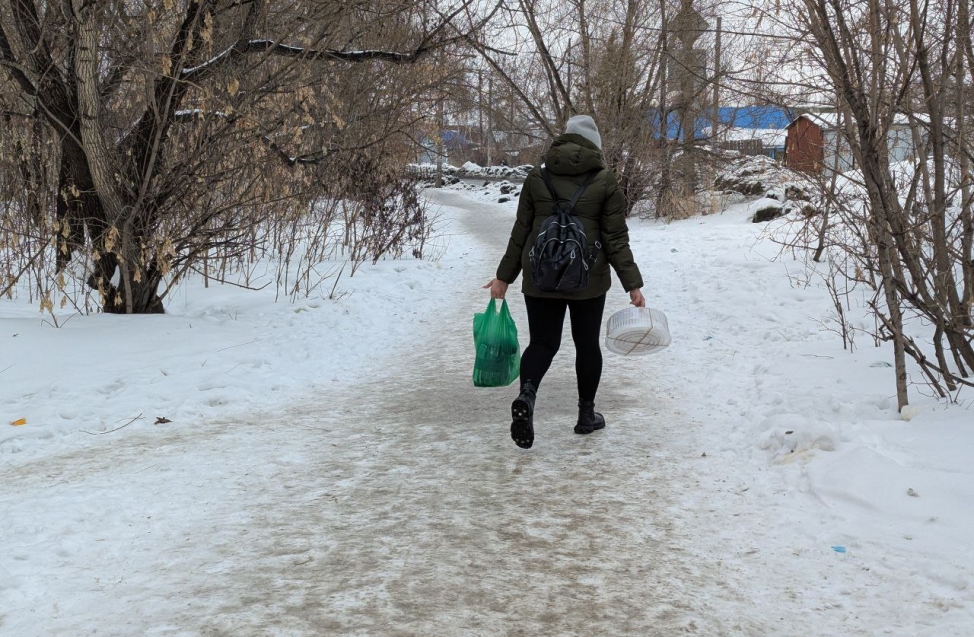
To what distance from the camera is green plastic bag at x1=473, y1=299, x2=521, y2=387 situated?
548cm

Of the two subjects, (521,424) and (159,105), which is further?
(159,105)

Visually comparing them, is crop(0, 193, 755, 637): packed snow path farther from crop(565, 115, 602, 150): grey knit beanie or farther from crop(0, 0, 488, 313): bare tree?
crop(0, 0, 488, 313): bare tree

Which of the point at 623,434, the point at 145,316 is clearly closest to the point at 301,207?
the point at 145,316

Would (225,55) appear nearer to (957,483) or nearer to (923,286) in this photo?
(923,286)

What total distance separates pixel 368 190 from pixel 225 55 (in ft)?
18.9

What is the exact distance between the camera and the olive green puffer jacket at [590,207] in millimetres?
4539

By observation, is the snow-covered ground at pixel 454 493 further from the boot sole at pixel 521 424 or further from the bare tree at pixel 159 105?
the bare tree at pixel 159 105

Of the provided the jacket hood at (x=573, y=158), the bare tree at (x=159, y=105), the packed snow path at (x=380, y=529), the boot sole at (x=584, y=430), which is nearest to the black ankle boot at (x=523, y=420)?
the packed snow path at (x=380, y=529)

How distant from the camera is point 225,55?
6.86 m

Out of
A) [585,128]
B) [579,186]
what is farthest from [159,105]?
[579,186]

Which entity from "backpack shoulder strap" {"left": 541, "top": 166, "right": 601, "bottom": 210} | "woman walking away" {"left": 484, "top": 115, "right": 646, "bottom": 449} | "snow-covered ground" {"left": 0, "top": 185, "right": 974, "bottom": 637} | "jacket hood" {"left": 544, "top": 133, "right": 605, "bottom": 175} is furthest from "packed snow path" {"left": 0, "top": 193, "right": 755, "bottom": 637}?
"jacket hood" {"left": 544, "top": 133, "right": 605, "bottom": 175}

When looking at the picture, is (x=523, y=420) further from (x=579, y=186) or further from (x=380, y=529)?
(x=579, y=186)

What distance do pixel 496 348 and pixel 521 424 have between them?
111 cm

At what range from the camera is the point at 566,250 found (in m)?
4.38
